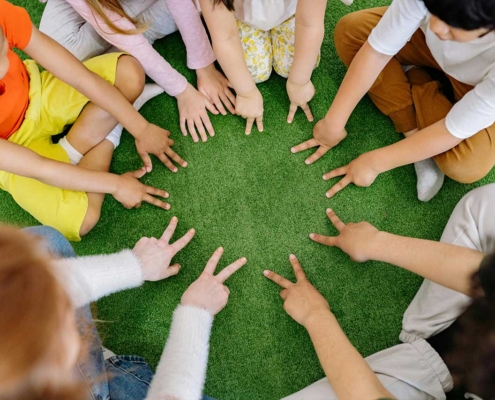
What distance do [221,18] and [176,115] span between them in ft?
0.97

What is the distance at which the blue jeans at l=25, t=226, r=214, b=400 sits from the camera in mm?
795

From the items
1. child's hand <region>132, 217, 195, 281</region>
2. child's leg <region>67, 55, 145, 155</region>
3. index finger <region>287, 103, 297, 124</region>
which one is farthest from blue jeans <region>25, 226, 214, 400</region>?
index finger <region>287, 103, 297, 124</region>

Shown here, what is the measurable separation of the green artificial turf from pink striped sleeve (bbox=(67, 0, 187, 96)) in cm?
7

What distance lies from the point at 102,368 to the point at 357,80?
30.1 inches

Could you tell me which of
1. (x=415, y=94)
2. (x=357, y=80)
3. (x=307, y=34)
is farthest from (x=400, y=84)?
(x=307, y=34)

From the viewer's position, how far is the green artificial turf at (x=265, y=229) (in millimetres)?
946

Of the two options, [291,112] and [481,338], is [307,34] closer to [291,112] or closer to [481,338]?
[291,112]

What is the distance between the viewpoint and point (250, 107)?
102 centimetres

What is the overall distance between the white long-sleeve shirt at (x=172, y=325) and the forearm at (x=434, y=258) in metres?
0.39

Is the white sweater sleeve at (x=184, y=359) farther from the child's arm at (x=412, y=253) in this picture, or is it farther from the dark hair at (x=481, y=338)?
the dark hair at (x=481, y=338)

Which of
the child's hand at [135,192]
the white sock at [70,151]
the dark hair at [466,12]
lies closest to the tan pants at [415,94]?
the dark hair at [466,12]

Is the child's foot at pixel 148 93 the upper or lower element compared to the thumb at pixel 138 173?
upper

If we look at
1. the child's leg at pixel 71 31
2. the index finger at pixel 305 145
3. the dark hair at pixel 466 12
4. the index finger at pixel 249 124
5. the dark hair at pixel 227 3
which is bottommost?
the index finger at pixel 305 145

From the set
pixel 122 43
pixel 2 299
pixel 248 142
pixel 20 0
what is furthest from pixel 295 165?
pixel 20 0
